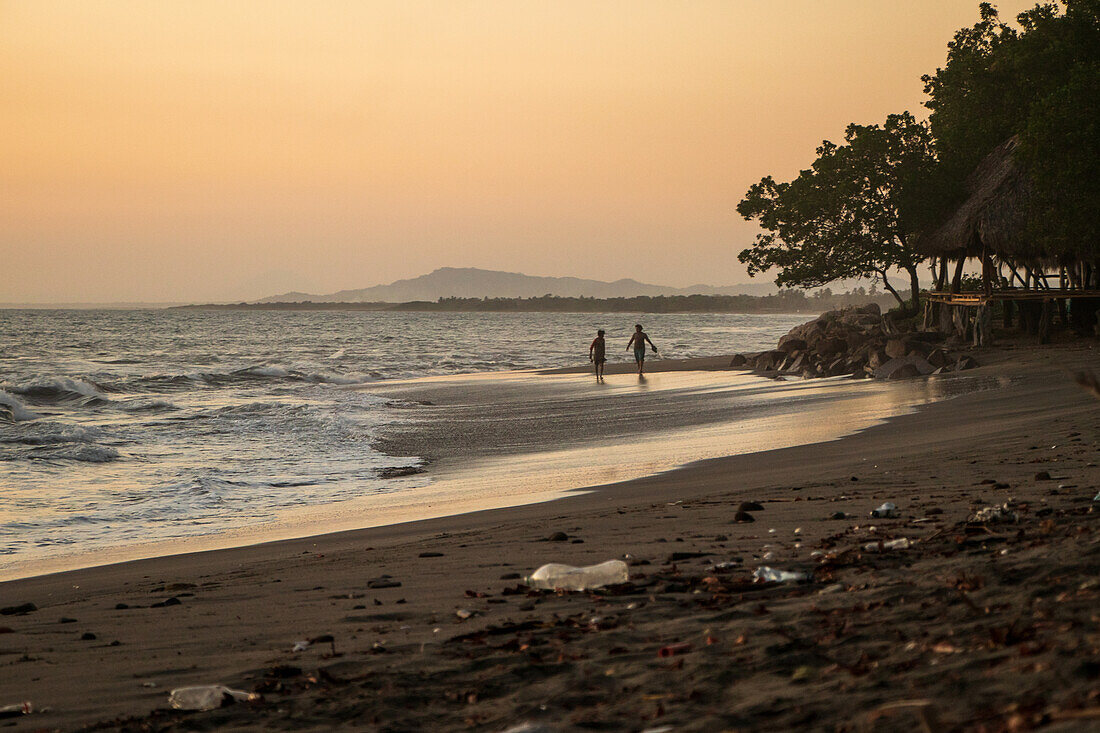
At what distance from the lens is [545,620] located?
13.8ft

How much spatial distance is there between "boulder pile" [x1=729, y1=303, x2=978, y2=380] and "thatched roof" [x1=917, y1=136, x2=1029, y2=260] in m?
2.98

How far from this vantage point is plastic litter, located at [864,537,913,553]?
A: 15.8 ft

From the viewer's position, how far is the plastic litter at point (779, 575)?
4.38 meters

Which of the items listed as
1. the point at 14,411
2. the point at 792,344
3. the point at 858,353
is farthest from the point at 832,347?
the point at 14,411

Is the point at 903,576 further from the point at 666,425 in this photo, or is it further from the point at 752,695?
the point at 666,425

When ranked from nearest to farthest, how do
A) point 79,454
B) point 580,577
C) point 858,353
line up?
point 580,577 < point 79,454 < point 858,353

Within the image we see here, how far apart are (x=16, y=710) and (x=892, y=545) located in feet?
13.4

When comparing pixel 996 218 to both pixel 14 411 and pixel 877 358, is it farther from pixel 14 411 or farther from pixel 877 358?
pixel 14 411

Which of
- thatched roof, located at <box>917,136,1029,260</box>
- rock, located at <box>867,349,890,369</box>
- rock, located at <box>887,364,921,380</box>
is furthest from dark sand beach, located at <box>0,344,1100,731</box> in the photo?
thatched roof, located at <box>917,136,1029,260</box>

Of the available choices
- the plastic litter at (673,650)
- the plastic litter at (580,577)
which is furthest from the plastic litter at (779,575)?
the plastic litter at (673,650)

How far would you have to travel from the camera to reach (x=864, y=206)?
3269cm

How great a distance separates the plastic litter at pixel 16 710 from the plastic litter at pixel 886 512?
15.5 ft

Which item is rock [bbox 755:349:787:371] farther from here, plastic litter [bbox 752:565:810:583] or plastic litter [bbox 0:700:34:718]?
plastic litter [bbox 0:700:34:718]

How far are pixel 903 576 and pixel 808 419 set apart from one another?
10874mm
